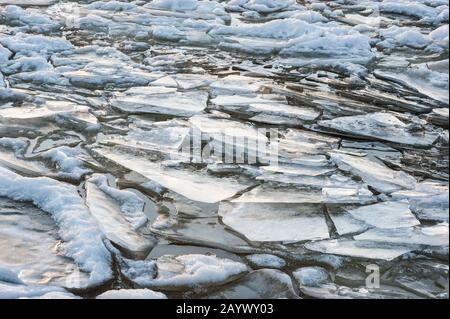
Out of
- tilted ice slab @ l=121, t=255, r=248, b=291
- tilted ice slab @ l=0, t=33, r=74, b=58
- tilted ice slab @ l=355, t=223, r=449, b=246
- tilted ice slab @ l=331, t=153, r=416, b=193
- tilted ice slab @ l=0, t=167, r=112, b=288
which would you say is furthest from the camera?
tilted ice slab @ l=0, t=33, r=74, b=58

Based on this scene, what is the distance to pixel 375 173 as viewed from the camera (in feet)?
11.6

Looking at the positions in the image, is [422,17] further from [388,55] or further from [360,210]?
[360,210]

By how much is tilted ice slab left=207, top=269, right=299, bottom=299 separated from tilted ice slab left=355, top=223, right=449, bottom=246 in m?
0.51

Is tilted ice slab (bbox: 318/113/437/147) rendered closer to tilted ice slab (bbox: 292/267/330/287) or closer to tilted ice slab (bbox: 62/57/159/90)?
tilted ice slab (bbox: 292/267/330/287)

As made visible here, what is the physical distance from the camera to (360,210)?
308cm

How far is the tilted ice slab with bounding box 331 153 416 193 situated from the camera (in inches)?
132

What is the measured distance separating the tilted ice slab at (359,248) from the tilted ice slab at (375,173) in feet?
1.98

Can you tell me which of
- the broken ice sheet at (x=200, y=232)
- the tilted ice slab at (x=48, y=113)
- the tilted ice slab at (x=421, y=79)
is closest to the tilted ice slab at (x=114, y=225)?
the broken ice sheet at (x=200, y=232)

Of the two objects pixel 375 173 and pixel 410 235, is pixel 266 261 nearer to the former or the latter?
pixel 410 235

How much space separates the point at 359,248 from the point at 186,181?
114 cm

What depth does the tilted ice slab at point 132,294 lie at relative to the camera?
2.39 metres

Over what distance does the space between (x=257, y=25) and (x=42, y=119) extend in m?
3.38

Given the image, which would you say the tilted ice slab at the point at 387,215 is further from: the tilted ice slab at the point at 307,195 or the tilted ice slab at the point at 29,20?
the tilted ice slab at the point at 29,20

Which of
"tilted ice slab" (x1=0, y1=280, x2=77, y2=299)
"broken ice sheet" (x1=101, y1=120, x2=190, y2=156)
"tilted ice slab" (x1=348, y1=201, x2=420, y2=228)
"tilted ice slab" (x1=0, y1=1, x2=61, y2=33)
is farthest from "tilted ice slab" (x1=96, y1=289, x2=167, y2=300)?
"tilted ice slab" (x1=0, y1=1, x2=61, y2=33)
